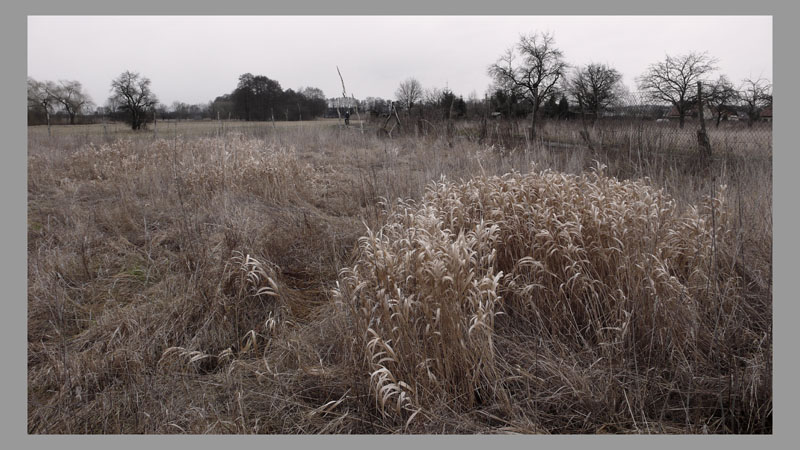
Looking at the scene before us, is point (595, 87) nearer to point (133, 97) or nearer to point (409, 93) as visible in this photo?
point (409, 93)

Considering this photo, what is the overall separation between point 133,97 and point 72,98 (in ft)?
2.03

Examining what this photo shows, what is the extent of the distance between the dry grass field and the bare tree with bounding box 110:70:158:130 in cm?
68

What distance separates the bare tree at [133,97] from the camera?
156 inches

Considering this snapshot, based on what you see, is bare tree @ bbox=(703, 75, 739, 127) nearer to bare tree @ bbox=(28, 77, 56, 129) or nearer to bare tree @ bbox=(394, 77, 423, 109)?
bare tree @ bbox=(394, 77, 423, 109)

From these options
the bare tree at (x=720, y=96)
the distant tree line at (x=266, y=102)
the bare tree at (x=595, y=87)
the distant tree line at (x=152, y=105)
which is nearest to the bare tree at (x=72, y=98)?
the distant tree line at (x=152, y=105)

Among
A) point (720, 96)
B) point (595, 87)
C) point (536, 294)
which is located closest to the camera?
point (536, 294)

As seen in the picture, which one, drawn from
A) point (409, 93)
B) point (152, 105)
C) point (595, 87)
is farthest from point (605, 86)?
point (152, 105)

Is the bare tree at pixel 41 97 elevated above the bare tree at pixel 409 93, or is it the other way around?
the bare tree at pixel 409 93

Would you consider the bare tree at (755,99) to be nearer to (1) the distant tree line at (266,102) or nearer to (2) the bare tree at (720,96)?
(2) the bare tree at (720,96)

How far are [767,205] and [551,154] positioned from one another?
3457mm

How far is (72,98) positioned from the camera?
3.84 meters

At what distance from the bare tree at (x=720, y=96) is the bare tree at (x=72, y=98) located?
5506mm

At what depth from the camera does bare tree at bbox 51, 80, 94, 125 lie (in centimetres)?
353

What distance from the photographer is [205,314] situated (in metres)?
2.90
